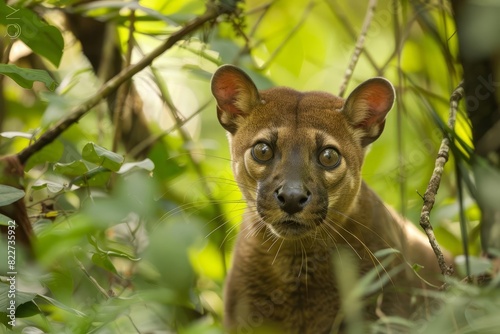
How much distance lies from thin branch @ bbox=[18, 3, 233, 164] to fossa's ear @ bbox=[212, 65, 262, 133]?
10.9 inches

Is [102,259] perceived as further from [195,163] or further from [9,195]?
[195,163]

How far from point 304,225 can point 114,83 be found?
3.65ft

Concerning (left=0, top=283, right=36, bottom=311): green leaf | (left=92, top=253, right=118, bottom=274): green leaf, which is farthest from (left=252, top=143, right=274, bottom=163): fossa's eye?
(left=0, top=283, right=36, bottom=311): green leaf

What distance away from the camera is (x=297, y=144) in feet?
11.3

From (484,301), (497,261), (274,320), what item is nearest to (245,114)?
(274,320)

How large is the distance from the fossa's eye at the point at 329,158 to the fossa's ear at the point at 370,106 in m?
0.28

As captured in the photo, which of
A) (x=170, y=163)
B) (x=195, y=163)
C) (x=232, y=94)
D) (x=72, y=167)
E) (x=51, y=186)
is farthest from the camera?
(x=195, y=163)

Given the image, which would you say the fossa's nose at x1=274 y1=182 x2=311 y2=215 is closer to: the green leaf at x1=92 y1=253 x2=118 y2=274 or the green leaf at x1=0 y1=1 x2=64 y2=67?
the green leaf at x1=92 y1=253 x2=118 y2=274

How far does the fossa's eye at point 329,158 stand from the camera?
350 centimetres

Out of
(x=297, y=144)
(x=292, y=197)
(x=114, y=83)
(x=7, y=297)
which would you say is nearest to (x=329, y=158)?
(x=297, y=144)

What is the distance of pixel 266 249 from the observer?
4027 millimetres

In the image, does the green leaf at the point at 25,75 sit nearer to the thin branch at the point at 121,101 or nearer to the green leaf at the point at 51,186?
the green leaf at the point at 51,186

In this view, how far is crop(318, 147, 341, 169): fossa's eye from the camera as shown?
11.5 feet

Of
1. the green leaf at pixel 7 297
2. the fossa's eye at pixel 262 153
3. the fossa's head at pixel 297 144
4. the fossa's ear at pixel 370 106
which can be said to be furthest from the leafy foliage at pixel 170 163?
the fossa's eye at pixel 262 153
